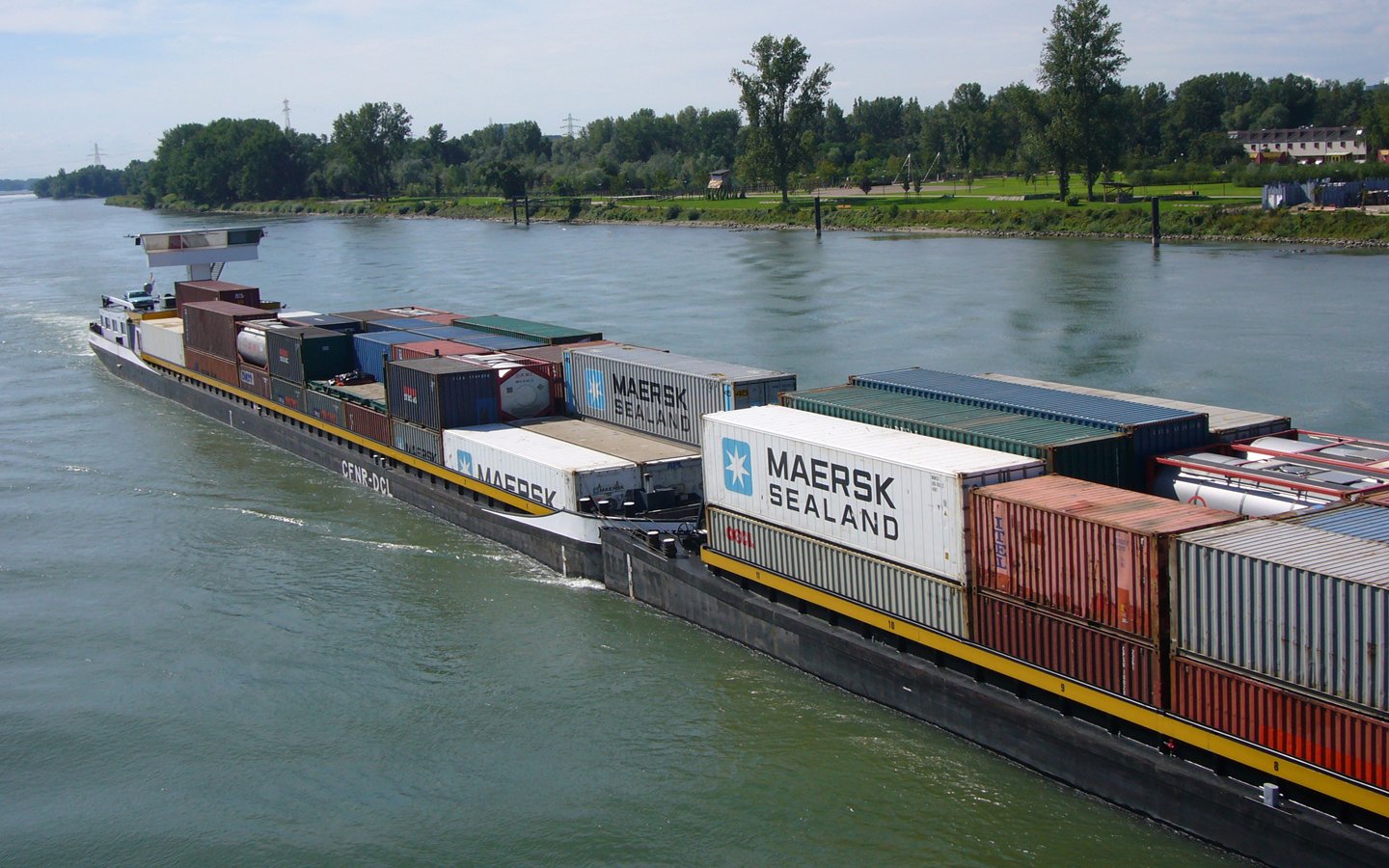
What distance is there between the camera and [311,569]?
2684 centimetres

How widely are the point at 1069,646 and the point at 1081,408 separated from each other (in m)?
5.43

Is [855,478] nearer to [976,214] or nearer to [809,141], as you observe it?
[976,214]

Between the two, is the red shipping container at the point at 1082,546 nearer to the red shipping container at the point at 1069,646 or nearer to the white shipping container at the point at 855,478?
the red shipping container at the point at 1069,646

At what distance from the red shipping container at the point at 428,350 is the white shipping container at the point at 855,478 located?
1265 centimetres

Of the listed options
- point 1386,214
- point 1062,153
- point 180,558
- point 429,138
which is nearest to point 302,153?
point 429,138

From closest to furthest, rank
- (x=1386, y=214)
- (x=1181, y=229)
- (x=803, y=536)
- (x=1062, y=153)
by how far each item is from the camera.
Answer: (x=803, y=536) → (x=1386, y=214) → (x=1181, y=229) → (x=1062, y=153)

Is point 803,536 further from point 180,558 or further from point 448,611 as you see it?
point 180,558

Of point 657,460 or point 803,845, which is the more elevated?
point 657,460

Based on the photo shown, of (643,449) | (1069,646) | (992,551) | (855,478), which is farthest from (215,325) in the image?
(1069,646)

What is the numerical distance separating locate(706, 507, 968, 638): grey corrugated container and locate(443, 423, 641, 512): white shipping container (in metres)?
3.64

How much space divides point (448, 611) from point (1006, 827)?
12059mm

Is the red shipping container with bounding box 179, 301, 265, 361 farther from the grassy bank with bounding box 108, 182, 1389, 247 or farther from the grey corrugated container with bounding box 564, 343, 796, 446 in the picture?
the grassy bank with bounding box 108, 182, 1389, 247

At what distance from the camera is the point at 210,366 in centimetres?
4281

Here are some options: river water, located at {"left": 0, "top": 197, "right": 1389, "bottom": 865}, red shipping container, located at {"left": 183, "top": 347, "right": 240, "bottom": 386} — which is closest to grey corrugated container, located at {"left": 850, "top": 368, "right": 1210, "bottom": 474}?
river water, located at {"left": 0, "top": 197, "right": 1389, "bottom": 865}
